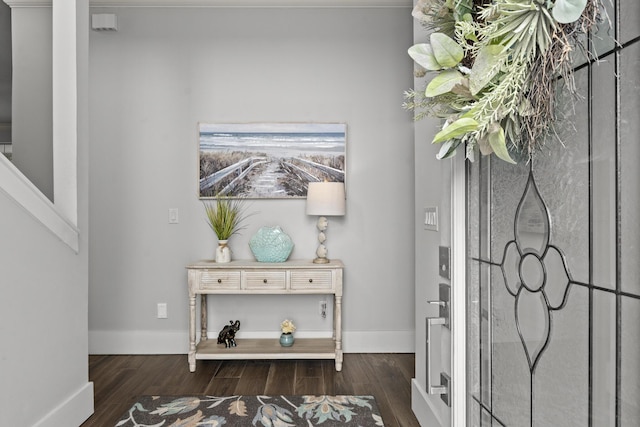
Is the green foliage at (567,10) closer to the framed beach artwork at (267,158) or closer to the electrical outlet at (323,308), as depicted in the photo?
the framed beach artwork at (267,158)

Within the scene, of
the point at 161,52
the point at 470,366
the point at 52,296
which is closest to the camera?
the point at 470,366

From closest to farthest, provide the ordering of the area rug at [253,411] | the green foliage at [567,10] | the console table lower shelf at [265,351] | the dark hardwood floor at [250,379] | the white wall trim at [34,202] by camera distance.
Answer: the green foliage at [567,10], the white wall trim at [34,202], the area rug at [253,411], the dark hardwood floor at [250,379], the console table lower shelf at [265,351]

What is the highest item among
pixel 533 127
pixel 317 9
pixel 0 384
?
pixel 317 9

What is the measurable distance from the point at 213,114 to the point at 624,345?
10.9ft

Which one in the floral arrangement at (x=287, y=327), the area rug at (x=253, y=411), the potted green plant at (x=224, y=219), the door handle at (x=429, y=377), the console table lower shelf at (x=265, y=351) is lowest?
the area rug at (x=253, y=411)

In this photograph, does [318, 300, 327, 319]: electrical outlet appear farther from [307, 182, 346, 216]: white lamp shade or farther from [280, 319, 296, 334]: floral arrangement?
[307, 182, 346, 216]: white lamp shade

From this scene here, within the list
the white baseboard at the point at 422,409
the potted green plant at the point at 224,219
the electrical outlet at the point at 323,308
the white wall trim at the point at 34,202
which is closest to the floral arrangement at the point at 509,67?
the white baseboard at the point at 422,409

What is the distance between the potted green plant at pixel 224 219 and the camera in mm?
3379

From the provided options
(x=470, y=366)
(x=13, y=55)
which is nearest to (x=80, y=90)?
(x=13, y=55)

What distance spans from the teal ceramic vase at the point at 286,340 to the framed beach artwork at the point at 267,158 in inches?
42.2

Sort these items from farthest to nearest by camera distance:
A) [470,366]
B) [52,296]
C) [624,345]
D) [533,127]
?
[52,296], [470,366], [533,127], [624,345]

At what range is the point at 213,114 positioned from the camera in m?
3.63

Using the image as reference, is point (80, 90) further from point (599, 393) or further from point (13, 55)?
point (599, 393)

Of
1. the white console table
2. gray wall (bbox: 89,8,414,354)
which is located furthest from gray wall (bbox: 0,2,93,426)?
gray wall (bbox: 89,8,414,354)
